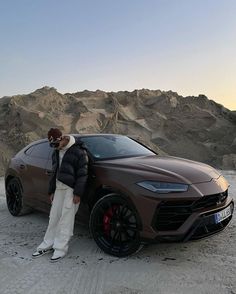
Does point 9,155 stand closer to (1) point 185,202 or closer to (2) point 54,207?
(2) point 54,207

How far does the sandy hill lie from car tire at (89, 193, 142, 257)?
13367mm

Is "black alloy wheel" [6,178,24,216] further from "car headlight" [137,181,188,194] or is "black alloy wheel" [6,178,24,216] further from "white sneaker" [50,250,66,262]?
"car headlight" [137,181,188,194]

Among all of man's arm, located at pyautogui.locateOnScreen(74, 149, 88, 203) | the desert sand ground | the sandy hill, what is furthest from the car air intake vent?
the sandy hill

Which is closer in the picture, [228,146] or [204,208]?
[204,208]

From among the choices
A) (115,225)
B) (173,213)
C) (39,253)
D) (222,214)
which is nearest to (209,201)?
(222,214)

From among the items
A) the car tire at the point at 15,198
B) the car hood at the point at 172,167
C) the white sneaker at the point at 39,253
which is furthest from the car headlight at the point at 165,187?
the car tire at the point at 15,198

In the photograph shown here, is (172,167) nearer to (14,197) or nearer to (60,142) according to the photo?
(60,142)

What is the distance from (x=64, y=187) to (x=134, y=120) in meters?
19.4

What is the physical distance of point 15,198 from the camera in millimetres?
7590

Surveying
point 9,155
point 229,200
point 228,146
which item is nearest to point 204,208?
point 229,200

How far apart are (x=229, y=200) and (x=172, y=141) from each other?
751 inches

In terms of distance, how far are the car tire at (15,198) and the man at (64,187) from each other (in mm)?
1852

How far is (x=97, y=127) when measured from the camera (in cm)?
2228

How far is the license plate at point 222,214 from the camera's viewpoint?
508cm
